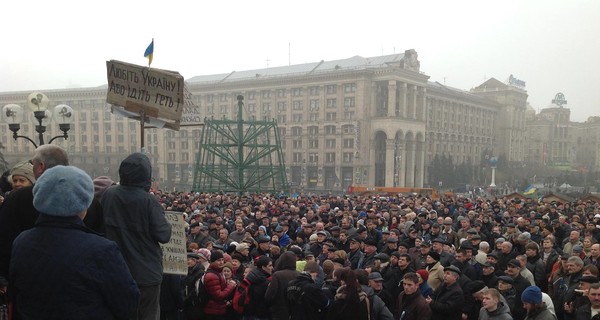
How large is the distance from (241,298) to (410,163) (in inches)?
2893

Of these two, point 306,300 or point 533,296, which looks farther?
point 533,296

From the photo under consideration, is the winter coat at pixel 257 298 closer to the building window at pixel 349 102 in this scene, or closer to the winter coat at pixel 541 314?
Result: the winter coat at pixel 541 314

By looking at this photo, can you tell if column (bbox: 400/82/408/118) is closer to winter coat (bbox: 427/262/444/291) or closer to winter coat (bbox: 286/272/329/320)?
winter coat (bbox: 427/262/444/291)

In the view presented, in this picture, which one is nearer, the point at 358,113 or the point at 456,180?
the point at 358,113

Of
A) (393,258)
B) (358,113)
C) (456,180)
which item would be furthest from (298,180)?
(393,258)

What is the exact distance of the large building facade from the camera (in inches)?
2913

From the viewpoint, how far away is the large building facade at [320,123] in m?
74.0

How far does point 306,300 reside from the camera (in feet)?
18.6

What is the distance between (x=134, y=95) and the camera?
6082 mm

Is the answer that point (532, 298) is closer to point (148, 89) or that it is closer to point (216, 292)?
point (216, 292)

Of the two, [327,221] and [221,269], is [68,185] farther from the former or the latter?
[327,221]

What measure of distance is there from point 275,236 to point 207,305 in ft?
16.0

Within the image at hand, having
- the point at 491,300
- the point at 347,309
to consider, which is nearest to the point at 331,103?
the point at 491,300

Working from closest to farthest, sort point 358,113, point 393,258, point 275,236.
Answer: point 393,258 < point 275,236 < point 358,113
